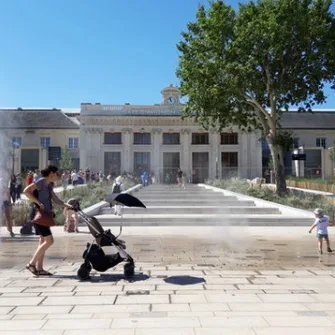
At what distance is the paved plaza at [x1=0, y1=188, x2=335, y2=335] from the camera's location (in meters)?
5.18

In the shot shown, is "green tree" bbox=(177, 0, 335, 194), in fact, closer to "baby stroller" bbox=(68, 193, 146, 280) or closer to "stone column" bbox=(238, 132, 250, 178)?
"baby stroller" bbox=(68, 193, 146, 280)

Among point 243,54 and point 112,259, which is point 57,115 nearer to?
point 243,54

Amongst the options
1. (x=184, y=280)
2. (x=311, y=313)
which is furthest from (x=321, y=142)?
(x=311, y=313)

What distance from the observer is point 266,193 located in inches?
1129

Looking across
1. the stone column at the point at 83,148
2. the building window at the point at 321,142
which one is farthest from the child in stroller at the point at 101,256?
the building window at the point at 321,142

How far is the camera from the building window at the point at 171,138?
65.8m

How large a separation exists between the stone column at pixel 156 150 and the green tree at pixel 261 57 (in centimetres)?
3376

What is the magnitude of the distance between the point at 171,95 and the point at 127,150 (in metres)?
9.76

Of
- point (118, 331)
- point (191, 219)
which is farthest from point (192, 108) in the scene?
point (118, 331)

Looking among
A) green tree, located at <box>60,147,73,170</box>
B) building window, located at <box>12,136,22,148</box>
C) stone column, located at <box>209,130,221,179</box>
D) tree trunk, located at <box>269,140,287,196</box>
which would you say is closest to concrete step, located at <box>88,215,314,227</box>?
tree trunk, located at <box>269,140,287,196</box>

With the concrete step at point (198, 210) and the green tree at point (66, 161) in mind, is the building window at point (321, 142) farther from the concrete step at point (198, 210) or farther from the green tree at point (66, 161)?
the concrete step at point (198, 210)

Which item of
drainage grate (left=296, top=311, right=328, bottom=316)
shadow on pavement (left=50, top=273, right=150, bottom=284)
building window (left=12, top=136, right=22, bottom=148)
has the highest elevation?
building window (left=12, top=136, right=22, bottom=148)

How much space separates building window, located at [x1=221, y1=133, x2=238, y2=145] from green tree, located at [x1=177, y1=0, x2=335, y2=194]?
113 ft

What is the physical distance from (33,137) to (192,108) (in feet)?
134
